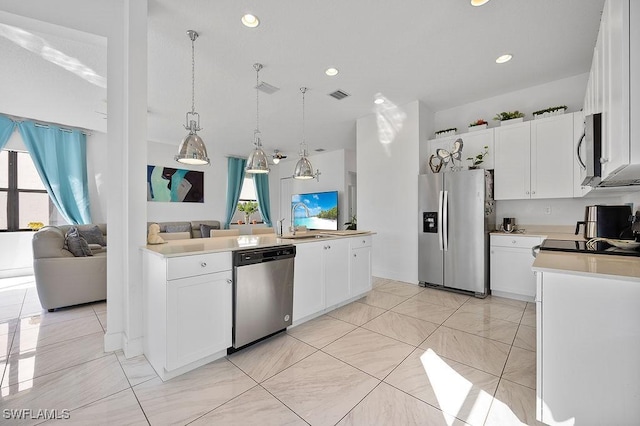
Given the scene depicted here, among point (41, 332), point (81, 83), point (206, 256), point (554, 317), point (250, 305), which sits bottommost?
point (41, 332)

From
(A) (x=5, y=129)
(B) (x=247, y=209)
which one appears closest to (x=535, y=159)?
(B) (x=247, y=209)

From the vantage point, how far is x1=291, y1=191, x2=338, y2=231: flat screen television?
22.0 feet

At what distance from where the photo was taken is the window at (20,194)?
459 centimetres

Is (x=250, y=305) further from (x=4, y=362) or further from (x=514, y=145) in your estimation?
(x=514, y=145)

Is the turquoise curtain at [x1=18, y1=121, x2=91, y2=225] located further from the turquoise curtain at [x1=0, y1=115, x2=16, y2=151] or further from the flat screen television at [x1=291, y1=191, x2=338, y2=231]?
the flat screen television at [x1=291, y1=191, x2=338, y2=231]

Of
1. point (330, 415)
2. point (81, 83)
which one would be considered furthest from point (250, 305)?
point (81, 83)

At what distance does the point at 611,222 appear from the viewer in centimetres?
222

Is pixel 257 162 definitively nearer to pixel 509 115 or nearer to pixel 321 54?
pixel 321 54

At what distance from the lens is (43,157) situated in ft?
15.6

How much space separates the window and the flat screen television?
195 inches

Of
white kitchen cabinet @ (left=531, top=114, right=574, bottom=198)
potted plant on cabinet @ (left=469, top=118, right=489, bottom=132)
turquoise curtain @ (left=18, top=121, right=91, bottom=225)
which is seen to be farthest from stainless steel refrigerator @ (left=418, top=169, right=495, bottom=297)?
turquoise curtain @ (left=18, top=121, right=91, bottom=225)

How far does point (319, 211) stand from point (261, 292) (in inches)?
195

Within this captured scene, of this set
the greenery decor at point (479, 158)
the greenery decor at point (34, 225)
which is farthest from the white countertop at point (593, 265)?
the greenery decor at point (34, 225)

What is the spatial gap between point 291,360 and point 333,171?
218 inches
